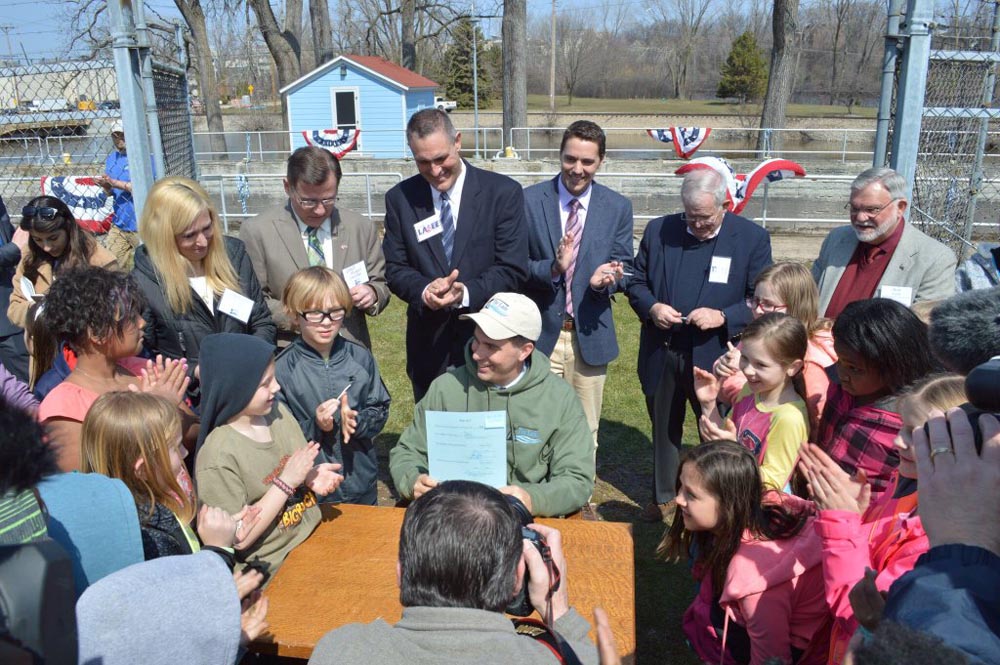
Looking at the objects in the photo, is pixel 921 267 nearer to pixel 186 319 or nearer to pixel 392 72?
pixel 186 319

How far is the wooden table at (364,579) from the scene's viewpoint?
6.97 feet

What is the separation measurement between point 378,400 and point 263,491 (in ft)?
3.27

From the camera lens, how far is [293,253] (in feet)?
12.6

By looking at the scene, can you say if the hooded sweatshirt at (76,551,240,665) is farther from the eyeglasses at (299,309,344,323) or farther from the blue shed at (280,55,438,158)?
the blue shed at (280,55,438,158)

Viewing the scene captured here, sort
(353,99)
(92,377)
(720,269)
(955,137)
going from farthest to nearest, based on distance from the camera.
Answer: (353,99), (955,137), (720,269), (92,377)

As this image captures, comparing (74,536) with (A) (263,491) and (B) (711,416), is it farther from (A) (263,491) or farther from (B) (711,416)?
(B) (711,416)

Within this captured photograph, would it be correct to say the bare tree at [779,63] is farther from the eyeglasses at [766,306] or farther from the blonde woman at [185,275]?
the blonde woman at [185,275]

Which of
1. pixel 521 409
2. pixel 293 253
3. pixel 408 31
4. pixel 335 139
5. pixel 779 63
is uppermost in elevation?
pixel 408 31

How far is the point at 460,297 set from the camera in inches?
144

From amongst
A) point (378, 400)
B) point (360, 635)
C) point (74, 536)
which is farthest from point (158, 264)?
point (360, 635)

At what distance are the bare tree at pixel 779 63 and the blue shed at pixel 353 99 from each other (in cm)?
1292

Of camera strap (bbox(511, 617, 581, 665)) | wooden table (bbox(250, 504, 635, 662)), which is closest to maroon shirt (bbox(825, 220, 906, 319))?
wooden table (bbox(250, 504, 635, 662))

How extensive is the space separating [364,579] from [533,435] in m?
0.86

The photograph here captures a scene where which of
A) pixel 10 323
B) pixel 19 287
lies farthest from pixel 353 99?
pixel 19 287
